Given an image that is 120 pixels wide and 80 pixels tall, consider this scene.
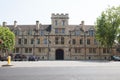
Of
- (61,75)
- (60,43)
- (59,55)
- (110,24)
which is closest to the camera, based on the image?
(61,75)

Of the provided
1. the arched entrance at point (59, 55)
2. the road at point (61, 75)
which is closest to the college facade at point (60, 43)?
the arched entrance at point (59, 55)

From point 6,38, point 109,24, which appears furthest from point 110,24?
point 6,38

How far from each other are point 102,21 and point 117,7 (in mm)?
4851

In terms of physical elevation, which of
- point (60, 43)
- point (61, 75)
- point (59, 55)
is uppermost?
point (60, 43)

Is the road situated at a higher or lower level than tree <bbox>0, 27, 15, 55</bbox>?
lower

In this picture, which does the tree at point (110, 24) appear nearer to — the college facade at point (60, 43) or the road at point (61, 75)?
the college facade at point (60, 43)

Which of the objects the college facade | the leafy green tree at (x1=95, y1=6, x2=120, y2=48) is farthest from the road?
the college facade

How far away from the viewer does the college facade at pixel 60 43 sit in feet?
267

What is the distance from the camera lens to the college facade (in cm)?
8125

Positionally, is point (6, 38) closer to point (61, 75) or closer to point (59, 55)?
point (59, 55)

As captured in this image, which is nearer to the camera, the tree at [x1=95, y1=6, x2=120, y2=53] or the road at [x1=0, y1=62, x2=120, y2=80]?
the road at [x1=0, y1=62, x2=120, y2=80]

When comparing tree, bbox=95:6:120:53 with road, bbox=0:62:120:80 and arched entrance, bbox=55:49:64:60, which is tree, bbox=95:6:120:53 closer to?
arched entrance, bbox=55:49:64:60

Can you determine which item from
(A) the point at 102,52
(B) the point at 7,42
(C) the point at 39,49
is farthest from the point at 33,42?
(A) the point at 102,52

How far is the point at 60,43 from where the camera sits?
81938 mm
